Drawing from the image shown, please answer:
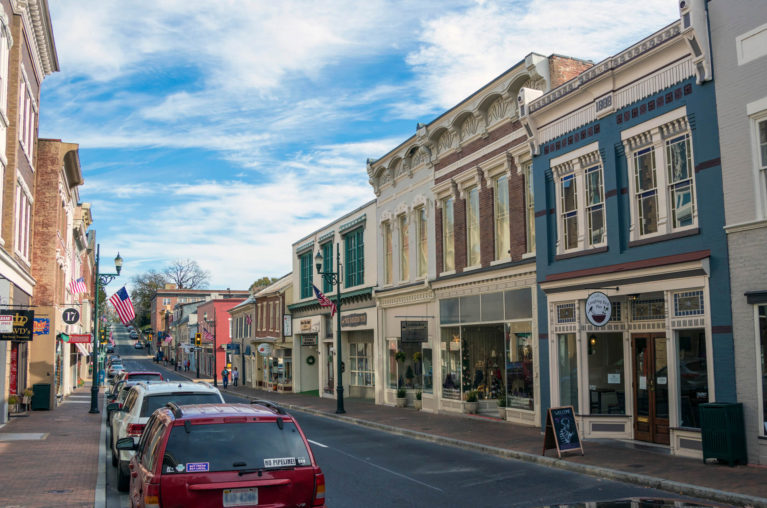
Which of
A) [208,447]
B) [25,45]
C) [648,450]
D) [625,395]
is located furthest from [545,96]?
[25,45]

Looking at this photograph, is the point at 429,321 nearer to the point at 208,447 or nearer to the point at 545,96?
the point at 545,96

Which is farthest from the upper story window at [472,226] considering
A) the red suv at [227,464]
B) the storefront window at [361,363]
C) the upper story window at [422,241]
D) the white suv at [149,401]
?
the red suv at [227,464]

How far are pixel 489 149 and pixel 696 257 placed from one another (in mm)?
9890

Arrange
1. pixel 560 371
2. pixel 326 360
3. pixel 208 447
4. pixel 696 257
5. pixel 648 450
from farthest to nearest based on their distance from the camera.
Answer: pixel 326 360, pixel 560 371, pixel 648 450, pixel 696 257, pixel 208 447

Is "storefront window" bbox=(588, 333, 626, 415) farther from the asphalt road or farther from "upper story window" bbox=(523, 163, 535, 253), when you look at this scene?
"upper story window" bbox=(523, 163, 535, 253)

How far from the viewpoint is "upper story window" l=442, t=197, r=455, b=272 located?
25.1 metres

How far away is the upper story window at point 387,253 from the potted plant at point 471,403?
8089 millimetres

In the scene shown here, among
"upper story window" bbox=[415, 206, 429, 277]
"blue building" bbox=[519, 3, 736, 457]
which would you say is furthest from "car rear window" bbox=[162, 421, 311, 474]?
"upper story window" bbox=[415, 206, 429, 277]

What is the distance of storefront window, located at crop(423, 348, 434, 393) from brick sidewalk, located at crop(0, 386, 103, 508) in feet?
38.1

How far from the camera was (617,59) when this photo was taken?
16062 millimetres

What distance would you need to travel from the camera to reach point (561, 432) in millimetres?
13930

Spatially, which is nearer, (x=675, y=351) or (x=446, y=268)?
(x=675, y=351)

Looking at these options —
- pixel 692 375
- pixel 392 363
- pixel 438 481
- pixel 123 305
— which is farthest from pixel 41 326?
pixel 692 375

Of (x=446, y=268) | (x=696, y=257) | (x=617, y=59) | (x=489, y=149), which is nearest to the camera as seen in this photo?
(x=696, y=257)
